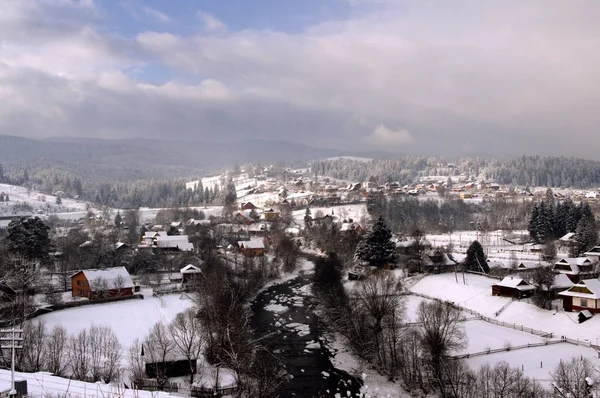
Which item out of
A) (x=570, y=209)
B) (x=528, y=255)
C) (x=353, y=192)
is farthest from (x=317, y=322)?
(x=353, y=192)

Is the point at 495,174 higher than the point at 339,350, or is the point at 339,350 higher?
the point at 495,174

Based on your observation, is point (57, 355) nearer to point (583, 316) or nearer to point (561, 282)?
point (583, 316)

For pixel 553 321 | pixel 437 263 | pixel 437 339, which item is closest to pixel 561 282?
pixel 553 321

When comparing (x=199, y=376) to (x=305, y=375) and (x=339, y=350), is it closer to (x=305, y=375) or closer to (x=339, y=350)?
(x=305, y=375)

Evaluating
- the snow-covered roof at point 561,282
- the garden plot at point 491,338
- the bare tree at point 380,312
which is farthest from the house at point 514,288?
the bare tree at point 380,312

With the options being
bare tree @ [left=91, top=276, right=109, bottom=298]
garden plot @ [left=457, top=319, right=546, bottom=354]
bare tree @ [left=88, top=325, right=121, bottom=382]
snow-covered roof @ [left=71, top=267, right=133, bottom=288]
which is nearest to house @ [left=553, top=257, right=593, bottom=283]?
garden plot @ [left=457, top=319, right=546, bottom=354]

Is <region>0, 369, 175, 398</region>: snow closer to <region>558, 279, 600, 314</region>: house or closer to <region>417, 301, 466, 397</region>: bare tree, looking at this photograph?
<region>417, 301, 466, 397</region>: bare tree

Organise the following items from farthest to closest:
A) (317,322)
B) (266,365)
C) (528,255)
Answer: (528,255)
(317,322)
(266,365)

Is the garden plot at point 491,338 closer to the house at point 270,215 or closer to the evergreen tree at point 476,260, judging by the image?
the evergreen tree at point 476,260
